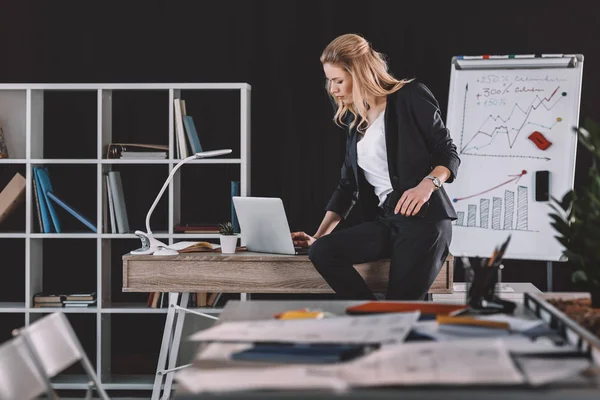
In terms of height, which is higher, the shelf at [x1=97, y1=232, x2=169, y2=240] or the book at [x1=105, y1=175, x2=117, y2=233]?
the book at [x1=105, y1=175, x2=117, y2=233]

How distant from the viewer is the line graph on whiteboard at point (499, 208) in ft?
15.7

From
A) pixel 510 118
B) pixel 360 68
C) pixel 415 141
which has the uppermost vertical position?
pixel 360 68

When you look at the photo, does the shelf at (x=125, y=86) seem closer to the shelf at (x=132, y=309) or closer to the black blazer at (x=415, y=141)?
the shelf at (x=132, y=309)

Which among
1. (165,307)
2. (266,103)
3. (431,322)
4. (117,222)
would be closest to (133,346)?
(165,307)

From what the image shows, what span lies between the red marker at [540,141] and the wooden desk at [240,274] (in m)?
1.78

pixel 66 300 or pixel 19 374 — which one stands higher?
pixel 19 374

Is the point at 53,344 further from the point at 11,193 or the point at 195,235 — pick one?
the point at 11,193

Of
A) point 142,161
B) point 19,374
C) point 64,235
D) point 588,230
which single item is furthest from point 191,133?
point 19,374

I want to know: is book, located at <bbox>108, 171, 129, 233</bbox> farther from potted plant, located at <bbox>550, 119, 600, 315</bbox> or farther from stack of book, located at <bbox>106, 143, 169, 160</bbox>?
potted plant, located at <bbox>550, 119, 600, 315</bbox>

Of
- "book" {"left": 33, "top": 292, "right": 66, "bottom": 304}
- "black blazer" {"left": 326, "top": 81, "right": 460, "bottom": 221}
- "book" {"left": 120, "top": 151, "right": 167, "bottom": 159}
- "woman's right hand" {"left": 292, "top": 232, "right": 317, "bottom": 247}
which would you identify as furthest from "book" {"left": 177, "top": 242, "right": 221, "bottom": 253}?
"book" {"left": 33, "top": 292, "right": 66, "bottom": 304}

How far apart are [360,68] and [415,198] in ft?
1.88

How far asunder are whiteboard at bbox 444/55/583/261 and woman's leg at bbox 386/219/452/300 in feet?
5.59

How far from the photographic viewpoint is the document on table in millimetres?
1582

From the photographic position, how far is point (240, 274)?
10.7 ft
